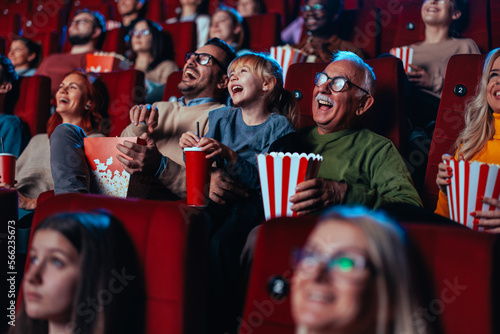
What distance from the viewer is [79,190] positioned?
992mm

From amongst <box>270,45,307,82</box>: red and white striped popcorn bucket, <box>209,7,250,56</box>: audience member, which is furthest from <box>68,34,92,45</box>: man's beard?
<box>270,45,307,82</box>: red and white striped popcorn bucket

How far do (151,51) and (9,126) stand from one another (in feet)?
2.22

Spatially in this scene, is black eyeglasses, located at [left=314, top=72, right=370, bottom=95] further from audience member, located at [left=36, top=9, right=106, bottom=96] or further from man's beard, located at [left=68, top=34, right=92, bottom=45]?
man's beard, located at [left=68, top=34, right=92, bottom=45]

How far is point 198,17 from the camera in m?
2.34

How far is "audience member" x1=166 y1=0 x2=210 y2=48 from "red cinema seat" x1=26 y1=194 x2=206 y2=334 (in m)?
1.69

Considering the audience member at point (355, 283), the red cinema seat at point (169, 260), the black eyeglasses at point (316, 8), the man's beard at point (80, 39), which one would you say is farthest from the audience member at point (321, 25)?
the audience member at point (355, 283)

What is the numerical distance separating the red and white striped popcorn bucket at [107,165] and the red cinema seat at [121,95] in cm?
42

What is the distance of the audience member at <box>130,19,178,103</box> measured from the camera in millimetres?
1978

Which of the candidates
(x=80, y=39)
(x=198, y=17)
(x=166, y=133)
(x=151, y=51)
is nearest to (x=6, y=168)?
(x=166, y=133)

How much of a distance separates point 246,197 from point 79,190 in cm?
30

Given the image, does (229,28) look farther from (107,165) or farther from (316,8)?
(107,165)

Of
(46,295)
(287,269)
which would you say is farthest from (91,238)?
(287,269)

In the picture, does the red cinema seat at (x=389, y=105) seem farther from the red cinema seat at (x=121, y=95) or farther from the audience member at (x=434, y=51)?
the red cinema seat at (x=121, y=95)

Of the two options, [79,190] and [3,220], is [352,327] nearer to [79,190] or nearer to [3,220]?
[3,220]
